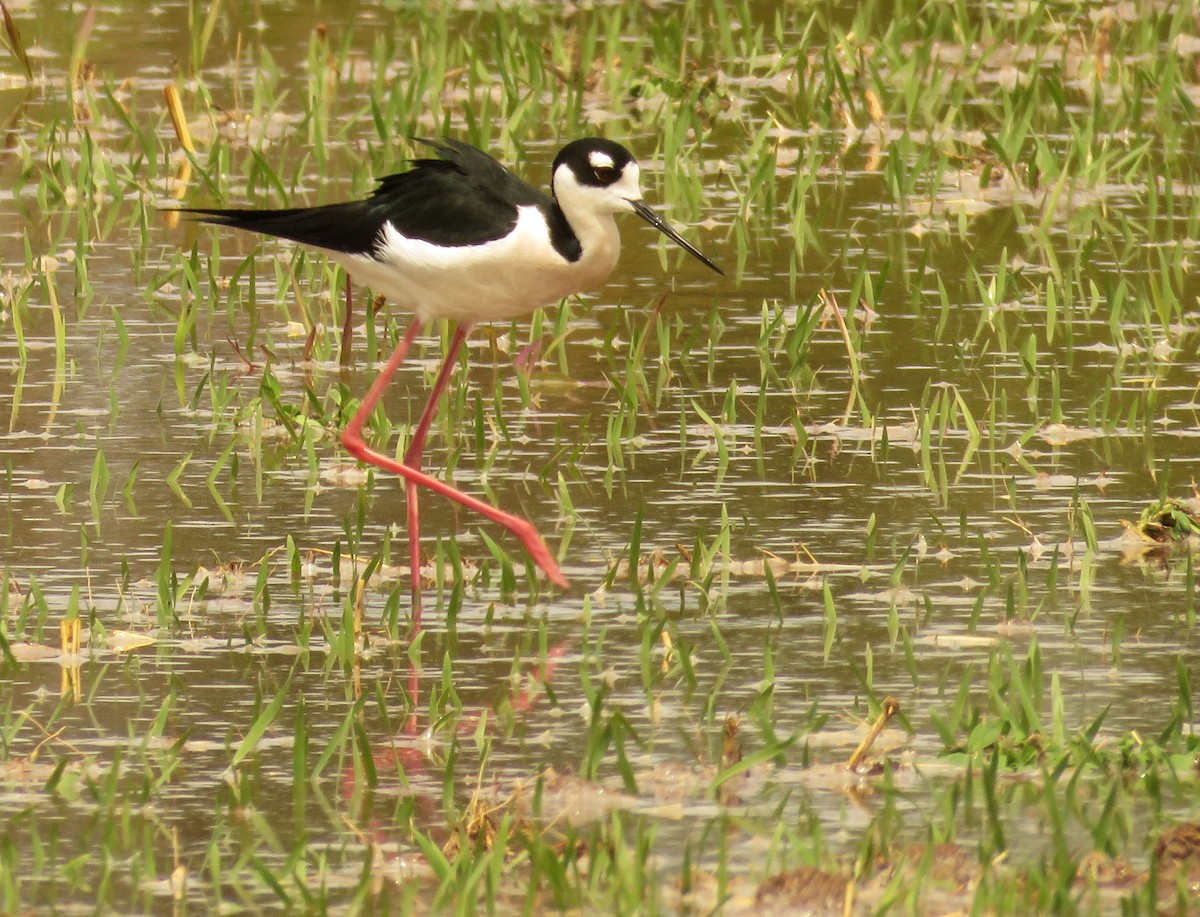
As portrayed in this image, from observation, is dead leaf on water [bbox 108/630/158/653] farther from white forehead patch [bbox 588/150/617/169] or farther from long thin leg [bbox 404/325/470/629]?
white forehead patch [bbox 588/150/617/169]

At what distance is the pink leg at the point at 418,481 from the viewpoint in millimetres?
6848

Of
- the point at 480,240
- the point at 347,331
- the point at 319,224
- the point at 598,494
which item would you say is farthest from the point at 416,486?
the point at 347,331

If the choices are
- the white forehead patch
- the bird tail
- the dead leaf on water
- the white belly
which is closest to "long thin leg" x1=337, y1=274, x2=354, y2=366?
the bird tail

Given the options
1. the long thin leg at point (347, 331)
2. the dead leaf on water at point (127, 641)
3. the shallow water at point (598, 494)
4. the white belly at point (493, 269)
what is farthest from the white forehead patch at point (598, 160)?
the dead leaf on water at point (127, 641)

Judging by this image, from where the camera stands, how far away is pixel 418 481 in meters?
7.28

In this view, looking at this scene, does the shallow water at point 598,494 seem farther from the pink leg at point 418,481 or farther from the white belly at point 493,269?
the white belly at point 493,269

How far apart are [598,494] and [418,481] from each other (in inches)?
24.1

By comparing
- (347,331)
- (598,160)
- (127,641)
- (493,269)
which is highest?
(598,160)

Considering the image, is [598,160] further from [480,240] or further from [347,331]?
[347,331]

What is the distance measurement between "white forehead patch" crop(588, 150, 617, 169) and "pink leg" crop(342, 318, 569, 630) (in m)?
0.66

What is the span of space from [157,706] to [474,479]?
209 cm

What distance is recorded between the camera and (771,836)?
515 centimetres

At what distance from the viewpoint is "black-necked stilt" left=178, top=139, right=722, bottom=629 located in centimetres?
743

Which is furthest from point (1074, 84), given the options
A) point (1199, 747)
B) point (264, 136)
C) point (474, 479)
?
point (1199, 747)
